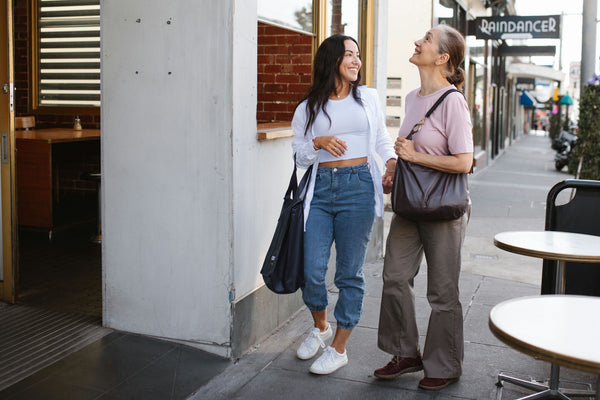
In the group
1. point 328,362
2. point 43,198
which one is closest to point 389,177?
point 328,362

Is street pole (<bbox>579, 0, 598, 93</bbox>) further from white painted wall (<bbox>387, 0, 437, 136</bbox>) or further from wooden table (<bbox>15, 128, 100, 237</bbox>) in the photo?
wooden table (<bbox>15, 128, 100, 237</bbox>)

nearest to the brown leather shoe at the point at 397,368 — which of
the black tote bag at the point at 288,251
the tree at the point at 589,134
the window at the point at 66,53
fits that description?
the black tote bag at the point at 288,251

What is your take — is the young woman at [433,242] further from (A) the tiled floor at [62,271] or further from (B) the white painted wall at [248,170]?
(A) the tiled floor at [62,271]

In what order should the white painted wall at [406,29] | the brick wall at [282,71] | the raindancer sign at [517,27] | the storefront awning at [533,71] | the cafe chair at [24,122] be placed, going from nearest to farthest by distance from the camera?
the brick wall at [282,71]
the cafe chair at [24,122]
the white painted wall at [406,29]
the raindancer sign at [517,27]
the storefront awning at [533,71]

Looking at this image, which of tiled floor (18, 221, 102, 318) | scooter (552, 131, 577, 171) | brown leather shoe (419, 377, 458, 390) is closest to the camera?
brown leather shoe (419, 377, 458, 390)

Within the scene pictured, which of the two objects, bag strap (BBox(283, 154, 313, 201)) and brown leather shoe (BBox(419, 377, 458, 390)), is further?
bag strap (BBox(283, 154, 313, 201))

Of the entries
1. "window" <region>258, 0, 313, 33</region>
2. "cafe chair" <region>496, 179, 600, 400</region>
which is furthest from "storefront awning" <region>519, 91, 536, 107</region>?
"cafe chair" <region>496, 179, 600, 400</region>

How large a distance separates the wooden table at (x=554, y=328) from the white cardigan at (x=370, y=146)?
1488 millimetres

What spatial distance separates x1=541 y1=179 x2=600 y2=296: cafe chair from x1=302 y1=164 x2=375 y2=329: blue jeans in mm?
1119

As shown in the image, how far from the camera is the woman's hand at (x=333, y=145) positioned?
3801 millimetres

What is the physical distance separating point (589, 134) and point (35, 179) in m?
7.08

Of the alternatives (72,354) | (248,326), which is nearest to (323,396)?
(248,326)

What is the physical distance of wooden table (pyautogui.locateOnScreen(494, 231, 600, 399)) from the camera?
331 centimetres

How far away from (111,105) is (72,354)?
A: 4.87ft
